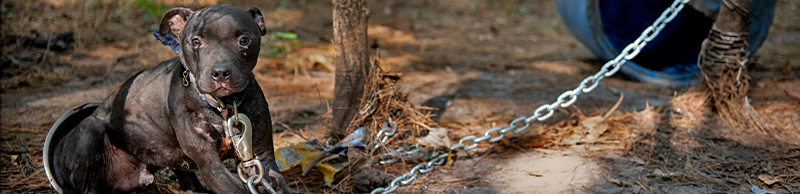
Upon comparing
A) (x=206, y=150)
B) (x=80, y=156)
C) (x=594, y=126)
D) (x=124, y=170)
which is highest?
(x=206, y=150)

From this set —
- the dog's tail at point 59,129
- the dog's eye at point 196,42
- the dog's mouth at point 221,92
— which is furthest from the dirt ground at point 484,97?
the dog's eye at point 196,42

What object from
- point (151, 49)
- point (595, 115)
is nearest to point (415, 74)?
point (595, 115)

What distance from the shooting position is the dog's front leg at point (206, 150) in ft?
7.21

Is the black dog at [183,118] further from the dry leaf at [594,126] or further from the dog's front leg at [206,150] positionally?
the dry leaf at [594,126]

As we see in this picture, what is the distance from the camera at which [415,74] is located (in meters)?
5.35

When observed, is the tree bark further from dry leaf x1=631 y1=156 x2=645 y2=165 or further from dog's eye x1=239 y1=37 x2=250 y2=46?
dry leaf x1=631 y1=156 x2=645 y2=165

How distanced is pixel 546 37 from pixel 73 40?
535 centimetres

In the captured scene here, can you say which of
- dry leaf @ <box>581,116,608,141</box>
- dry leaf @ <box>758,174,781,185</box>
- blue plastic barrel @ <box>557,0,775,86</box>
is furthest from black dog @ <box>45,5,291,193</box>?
blue plastic barrel @ <box>557,0,775,86</box>

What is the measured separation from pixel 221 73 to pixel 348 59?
129cm

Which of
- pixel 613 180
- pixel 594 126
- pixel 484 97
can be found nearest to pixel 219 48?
pixel 613 180

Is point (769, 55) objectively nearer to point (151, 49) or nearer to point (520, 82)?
point (520, 82)

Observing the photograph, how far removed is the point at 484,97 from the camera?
4609 millimetres

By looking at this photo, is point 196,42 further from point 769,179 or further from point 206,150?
point 769,179

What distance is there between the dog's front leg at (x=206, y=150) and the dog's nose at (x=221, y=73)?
0.32 meters
